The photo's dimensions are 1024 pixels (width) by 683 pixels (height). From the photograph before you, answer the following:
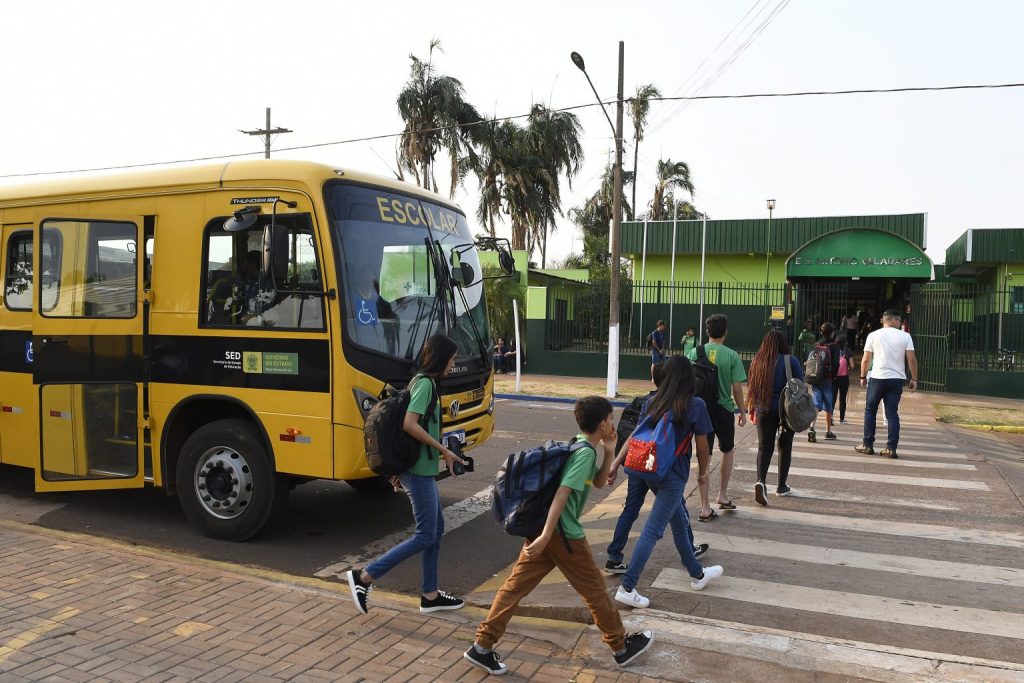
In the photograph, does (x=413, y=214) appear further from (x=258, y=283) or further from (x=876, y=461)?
(x=876, y=461)

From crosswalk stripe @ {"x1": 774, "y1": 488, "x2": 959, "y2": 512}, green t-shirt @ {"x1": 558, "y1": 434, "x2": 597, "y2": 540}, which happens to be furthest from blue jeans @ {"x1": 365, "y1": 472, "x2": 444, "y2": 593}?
crosswalk stripe @ {"x1": 774, "y1": 488, "x2": 959, "y2": 512}

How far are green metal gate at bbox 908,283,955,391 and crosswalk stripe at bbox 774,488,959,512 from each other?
40.3 feet

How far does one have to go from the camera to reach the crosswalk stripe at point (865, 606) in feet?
15.9

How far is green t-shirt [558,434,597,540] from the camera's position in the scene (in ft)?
13.0

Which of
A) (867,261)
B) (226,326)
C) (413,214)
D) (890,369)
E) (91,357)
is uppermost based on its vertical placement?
(867,261)

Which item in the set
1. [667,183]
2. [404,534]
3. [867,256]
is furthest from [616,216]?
[667,183]

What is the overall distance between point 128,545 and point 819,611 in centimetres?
517

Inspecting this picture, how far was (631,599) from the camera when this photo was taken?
5.03 metres

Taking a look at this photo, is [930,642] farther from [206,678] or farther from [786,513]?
[206,678]

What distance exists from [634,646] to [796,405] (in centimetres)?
364

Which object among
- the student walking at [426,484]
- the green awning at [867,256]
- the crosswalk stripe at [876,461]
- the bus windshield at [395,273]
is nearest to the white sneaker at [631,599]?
the student walking at [426,484]

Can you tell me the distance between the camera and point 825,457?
10.2 m

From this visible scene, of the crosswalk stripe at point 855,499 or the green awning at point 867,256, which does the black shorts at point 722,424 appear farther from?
the green awning at point 867,256

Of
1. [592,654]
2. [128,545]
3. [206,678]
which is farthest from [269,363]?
[592,654]
